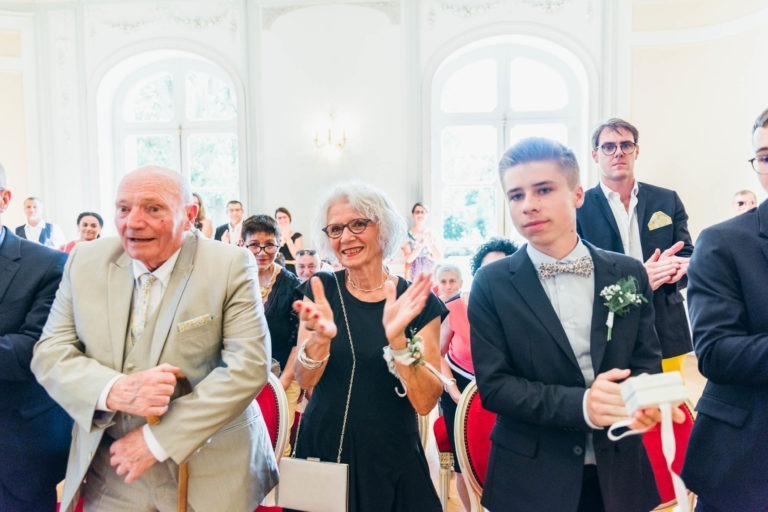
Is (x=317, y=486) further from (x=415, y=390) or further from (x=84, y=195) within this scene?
(x=84, y=195)

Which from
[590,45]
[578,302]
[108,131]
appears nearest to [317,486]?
[578,302]

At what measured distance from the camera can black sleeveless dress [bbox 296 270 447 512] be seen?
171cm

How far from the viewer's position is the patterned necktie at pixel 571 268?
1.45 meters

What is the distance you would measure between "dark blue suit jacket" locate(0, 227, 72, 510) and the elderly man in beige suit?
9.8 inches

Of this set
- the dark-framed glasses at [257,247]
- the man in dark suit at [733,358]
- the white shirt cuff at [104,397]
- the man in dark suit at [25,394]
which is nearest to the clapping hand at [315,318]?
the white shirt cuff at [104,397]

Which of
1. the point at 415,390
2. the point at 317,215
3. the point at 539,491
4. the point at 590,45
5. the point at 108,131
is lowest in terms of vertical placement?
the point at 539,491

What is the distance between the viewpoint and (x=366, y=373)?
1.75 m

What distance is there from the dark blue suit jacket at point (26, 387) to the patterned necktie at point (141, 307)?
43 cm

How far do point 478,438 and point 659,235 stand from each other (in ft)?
4.32

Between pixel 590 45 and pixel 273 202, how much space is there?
4.69 metres

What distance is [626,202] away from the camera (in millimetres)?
2520

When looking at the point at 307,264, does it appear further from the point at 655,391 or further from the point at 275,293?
the point at 655,391

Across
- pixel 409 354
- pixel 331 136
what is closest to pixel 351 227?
pixel 409 354

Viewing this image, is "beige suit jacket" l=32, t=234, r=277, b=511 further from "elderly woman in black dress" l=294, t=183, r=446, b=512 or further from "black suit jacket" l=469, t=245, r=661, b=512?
"black suit jacket" l=469, t=245, r=661, b=512
